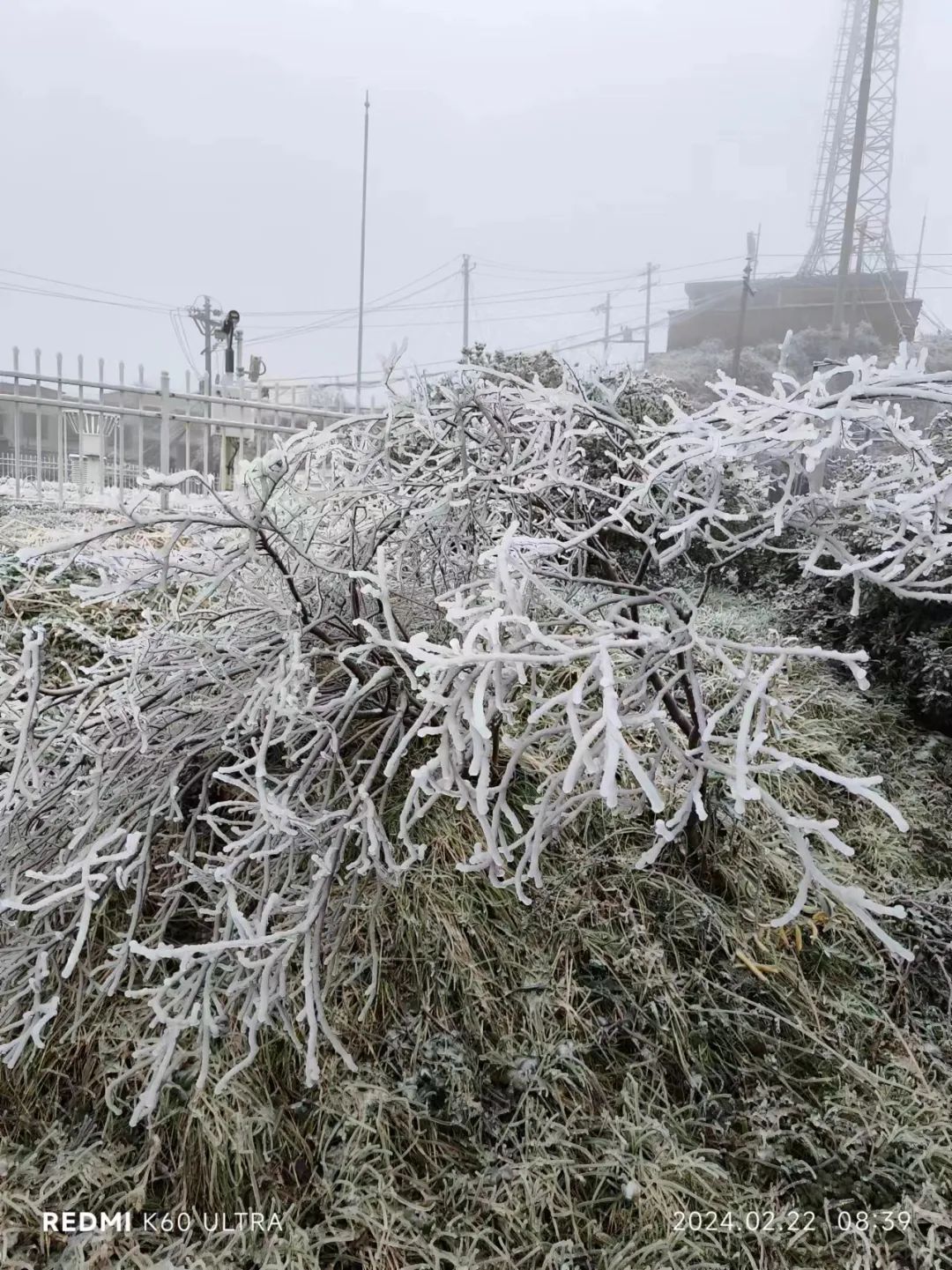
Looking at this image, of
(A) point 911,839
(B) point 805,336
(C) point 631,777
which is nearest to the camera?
(C) point 631,777

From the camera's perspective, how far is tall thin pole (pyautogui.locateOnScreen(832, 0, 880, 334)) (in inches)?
152

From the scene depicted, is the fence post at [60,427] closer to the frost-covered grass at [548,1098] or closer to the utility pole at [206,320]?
the utility pole at [206,320]

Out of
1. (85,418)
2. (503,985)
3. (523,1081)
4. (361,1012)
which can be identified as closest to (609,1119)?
(523,1081)

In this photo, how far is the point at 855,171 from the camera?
3.85 meters

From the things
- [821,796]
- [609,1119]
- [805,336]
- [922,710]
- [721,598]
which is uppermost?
[805,336]

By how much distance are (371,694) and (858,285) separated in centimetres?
368

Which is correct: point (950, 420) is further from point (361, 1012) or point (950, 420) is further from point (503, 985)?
point (361, 1012)

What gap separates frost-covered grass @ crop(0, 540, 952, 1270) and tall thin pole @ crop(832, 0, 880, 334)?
3385mm

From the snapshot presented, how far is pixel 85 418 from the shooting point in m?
4.66

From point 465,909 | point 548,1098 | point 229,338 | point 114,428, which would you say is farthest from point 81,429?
point 548,1098

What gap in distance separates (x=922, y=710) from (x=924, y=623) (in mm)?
241

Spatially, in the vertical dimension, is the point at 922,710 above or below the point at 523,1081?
above

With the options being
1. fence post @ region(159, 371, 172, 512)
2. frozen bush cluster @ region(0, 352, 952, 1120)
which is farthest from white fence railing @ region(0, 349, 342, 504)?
frozen bush cluster @ region(0, 352, 952, 1120)

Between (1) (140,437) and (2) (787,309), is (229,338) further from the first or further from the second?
(2) (787,309)
